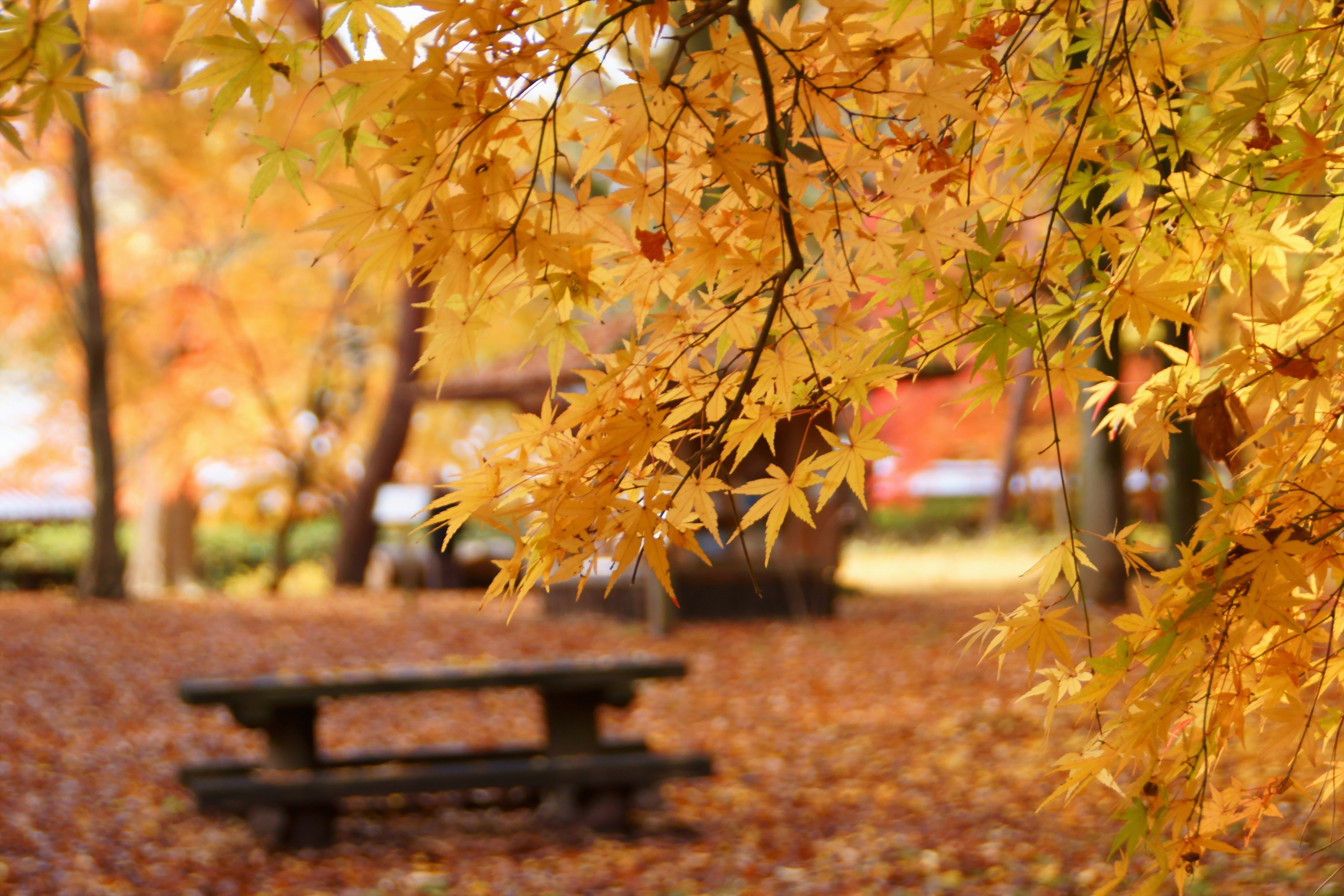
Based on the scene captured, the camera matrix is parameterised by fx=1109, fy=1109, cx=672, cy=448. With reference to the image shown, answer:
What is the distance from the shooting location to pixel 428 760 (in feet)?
18.8

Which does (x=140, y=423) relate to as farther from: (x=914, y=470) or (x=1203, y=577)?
(x=1203, y=577)

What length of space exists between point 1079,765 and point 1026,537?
21671 millimetres

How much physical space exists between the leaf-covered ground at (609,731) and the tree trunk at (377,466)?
3.91m

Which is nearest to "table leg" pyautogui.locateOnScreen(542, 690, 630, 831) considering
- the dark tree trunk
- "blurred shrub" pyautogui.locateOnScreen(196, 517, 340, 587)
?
the dark tree trunk

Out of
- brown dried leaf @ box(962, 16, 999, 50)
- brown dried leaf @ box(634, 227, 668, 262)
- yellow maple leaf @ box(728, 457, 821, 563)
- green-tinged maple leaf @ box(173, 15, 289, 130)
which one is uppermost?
brown dried leaf @ box(962, 16, 999, 50)

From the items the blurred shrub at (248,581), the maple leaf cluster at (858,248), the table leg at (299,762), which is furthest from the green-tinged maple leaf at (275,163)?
the blurred shrub at (248,581)

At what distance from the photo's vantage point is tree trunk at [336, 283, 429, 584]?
44.8 ft

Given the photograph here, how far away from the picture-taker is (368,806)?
573 cm

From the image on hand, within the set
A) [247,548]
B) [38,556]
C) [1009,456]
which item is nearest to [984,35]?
[38,556]

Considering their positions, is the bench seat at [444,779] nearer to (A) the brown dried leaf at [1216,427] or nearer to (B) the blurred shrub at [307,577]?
(A) the brown dried leaf at [1216,427]

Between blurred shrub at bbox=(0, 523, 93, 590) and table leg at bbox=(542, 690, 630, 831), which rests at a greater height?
blurred shrub at bbox=(0, 523, 93, 590)

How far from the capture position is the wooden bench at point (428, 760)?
511 centimetres

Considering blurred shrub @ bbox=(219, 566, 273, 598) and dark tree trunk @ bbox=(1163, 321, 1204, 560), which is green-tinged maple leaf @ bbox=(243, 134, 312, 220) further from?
blurred shrub @ bbox=(219, 566, 273, 598)

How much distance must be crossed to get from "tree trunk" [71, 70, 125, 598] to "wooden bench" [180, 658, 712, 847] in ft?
22.3
